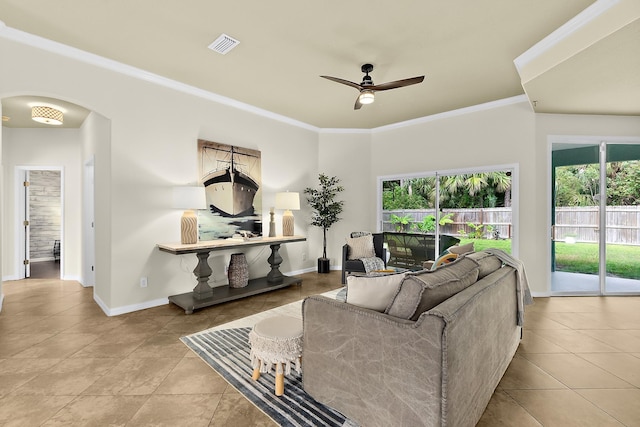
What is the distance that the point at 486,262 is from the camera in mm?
2275

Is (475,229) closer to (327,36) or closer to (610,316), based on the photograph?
(610,316)

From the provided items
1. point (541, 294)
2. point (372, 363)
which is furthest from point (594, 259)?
point (372, 363)

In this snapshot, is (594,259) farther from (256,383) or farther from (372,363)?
(256,383)

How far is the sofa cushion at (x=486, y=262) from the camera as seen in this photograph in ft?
7.08

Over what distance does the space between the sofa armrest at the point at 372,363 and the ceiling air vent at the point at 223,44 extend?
2635mm

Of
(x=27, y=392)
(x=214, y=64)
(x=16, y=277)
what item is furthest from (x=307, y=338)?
(x=16, y=277)

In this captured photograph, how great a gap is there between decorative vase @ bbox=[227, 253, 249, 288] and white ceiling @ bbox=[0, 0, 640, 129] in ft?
7.90

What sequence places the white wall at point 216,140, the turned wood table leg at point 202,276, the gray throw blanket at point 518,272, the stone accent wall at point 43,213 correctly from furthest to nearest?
the stone accent wall at point 43,213, the turned wood table leg at point 202,276, the white wall at point 216,140, the gray throw blanket at point 518,272

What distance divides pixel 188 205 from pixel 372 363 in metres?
2.94

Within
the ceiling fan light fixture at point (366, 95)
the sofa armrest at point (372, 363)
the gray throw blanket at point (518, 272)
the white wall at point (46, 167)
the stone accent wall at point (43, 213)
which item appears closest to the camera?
the sofa armrest at point (372, 363)

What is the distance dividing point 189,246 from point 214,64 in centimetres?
Answer: 216

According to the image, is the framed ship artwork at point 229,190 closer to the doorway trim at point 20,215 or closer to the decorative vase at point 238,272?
the decorative vase at point 238,272

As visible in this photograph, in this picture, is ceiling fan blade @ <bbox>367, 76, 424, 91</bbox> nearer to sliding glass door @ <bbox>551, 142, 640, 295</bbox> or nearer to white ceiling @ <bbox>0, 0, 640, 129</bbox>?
white ceiling @ <bbox>0, 0, 640, 129</bbox>

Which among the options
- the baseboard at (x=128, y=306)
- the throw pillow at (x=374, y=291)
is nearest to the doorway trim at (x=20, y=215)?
the baseboard at (x=128, y=306)
